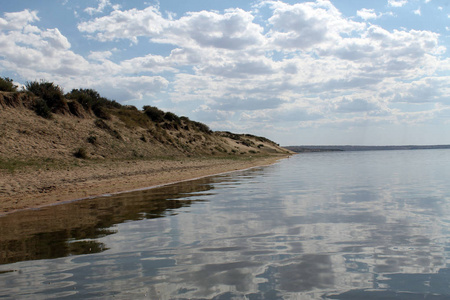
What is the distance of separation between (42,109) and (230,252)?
30.4 m

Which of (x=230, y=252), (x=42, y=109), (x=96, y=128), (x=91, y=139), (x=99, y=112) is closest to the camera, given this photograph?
(x=230, y=252)

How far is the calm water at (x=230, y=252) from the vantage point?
15.4ft

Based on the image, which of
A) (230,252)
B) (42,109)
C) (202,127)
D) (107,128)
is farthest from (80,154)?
(202,127)

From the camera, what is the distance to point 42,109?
31359 mm

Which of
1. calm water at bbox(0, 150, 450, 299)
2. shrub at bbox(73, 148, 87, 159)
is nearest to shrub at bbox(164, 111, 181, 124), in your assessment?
shrub at bbox(73, 148, 87, 159)

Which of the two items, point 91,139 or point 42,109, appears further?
point 91,139

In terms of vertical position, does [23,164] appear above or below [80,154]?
below

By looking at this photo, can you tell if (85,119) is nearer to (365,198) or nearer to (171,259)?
(365,198)

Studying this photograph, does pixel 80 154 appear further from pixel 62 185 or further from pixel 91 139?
pixel 62 185

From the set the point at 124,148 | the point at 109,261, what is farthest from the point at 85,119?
the point at 109,261

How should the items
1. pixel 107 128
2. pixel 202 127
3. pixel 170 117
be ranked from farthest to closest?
pixel 202 127
pixel 170 117
pixel 107 128

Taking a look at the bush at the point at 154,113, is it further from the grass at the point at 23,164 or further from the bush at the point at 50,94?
the grass at the point at 23,164

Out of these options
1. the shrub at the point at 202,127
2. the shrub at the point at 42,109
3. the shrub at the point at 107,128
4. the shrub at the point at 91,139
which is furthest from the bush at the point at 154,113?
the shrub at the point at 42,109

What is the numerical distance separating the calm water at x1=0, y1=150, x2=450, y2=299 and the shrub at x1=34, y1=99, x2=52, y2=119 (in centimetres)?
2328
